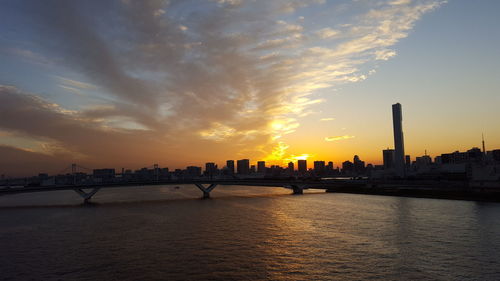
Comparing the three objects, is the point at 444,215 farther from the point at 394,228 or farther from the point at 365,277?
the point at 365,277

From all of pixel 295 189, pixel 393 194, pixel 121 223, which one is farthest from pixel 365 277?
pixel 295 189

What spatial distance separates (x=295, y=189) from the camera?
6068 inches

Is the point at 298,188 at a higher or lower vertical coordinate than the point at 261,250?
lower

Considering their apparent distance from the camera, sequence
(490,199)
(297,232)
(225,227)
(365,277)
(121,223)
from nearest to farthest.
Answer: (365,277) → (297,232) → (225,227) → (121,223) → (490,199)

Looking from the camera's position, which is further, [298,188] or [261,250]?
[298,188]

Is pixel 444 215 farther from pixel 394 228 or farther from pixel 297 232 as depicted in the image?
pixel 297 232

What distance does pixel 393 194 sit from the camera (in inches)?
5034

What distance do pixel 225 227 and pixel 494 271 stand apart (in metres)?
37.1

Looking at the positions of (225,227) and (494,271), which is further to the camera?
(225,227)

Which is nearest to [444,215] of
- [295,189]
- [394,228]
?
[394,228]

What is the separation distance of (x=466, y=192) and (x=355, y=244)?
83677 mm

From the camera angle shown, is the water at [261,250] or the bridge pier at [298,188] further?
the bridge pier at [298,188]

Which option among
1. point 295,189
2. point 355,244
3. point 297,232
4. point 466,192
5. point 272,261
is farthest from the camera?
point 295,189

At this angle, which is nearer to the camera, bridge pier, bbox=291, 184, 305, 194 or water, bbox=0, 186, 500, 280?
water, bbox=0, 186, 500, 280
